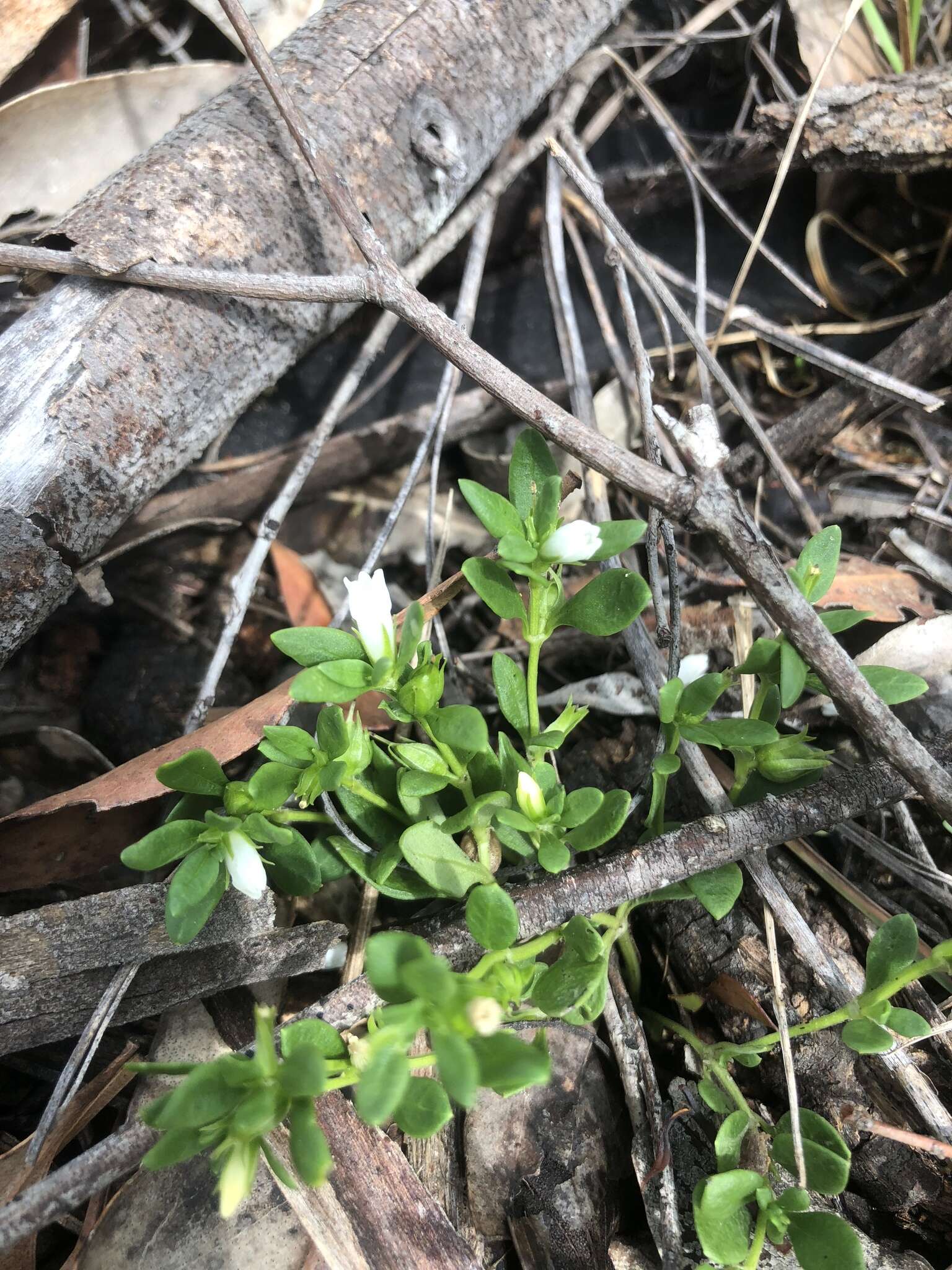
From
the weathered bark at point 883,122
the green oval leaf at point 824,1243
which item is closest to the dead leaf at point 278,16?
the weathered bark at point 883,122

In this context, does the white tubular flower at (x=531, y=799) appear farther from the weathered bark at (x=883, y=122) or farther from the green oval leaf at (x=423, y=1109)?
the weathered bark at (x=883, y=122)

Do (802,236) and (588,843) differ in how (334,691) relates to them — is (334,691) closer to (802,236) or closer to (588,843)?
(588,843)


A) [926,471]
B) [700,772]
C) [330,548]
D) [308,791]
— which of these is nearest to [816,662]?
[700,772]

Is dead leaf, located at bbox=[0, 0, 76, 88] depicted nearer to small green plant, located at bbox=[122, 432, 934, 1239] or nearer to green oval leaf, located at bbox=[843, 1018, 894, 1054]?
small green plant, located at bbox=[122, 432, 934, 1239]

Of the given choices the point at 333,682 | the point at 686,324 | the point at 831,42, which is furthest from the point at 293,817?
the point at 831,42

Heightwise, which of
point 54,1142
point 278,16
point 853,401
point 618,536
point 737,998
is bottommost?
point 737,998

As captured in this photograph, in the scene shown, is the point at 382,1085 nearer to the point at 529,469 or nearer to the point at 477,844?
the point at 477,844
